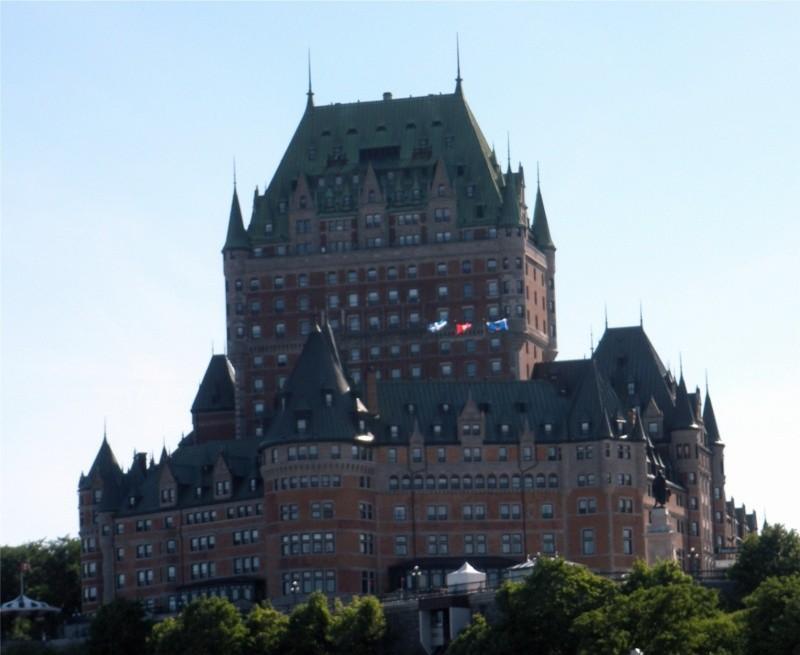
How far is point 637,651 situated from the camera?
196 meters

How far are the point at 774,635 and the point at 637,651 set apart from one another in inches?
369

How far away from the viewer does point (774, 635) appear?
655 feet
